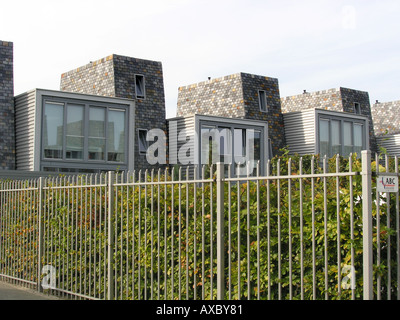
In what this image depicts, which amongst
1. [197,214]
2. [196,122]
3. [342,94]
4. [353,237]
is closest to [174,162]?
[196,122]

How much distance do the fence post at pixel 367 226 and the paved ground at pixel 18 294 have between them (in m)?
6.01

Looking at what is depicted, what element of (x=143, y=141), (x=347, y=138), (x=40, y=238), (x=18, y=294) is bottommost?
(x=18, y=294)

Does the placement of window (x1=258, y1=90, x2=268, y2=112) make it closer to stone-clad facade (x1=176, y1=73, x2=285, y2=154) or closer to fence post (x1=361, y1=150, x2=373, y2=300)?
stone-clad facade (x1=176, y1=73, x2=285, y2=154)

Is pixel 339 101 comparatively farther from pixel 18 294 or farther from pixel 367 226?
pixel 367 226

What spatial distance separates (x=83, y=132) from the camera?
24094mm

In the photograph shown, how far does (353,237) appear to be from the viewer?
504 centimetres

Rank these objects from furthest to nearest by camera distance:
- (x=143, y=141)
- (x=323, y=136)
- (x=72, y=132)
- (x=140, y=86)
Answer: (x=323, y=136)
(x=140, y=86)
(x=143, y=141)
(x=72, y=132)

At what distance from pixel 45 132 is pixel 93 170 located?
2601 millimetres

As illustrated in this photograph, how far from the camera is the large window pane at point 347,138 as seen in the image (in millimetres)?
34125

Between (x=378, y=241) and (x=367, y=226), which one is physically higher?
(x=367, y=226)

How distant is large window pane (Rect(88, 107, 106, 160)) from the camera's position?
79.9 ft

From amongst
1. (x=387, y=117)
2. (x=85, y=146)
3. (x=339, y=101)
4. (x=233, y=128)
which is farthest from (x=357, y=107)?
(x=85, y=146)

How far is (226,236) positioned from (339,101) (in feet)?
108
